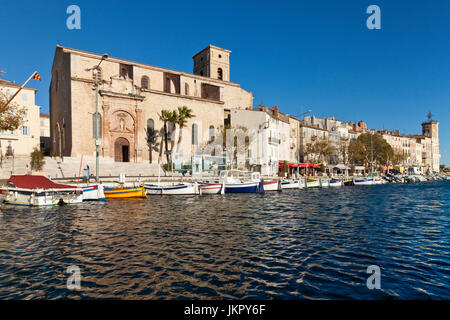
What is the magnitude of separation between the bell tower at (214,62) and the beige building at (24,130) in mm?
35368

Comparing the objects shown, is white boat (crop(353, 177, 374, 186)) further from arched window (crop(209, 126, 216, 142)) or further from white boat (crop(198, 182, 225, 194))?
white boat (crop(198, 182, 225, 194))

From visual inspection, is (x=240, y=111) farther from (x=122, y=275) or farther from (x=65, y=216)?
(x=122, y=275)

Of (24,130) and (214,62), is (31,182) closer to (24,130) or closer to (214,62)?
(24,130)

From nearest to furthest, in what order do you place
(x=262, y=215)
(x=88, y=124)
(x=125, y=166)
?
(x=262, y=215), (x=125, y=166), (x=88, y=124)

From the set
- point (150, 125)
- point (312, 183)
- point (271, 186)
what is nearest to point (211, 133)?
point (150, 125)

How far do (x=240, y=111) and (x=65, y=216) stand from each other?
47.5 meters

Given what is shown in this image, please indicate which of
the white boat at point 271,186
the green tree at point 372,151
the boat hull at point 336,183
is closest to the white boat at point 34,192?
the white boat at point 271,186

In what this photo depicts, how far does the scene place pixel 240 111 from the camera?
59094 mm

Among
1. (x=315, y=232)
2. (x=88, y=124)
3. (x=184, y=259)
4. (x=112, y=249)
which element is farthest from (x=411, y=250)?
(x=88, y=124)

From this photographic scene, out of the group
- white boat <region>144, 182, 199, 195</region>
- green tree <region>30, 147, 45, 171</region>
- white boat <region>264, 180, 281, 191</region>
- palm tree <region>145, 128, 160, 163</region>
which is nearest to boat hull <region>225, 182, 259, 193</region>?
white boat <region>264, 180, 281, 191</region>

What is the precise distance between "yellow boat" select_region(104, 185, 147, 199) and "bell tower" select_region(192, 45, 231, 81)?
153ft

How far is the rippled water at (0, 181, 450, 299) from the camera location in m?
6.24

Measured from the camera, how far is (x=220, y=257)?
8430 millimetres

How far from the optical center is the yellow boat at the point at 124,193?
23.4m
